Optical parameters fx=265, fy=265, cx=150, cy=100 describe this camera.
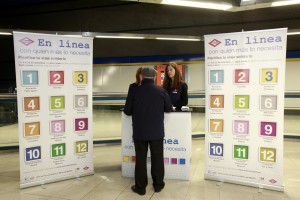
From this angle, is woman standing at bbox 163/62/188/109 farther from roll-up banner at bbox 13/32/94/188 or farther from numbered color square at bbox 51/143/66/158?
numbered color square at bbox 51/143/66/158

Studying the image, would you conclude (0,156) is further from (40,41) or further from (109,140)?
(40,41)

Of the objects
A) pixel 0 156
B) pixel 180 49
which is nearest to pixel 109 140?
pixel 0 156

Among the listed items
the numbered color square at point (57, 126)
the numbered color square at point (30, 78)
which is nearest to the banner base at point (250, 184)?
the numbered color square at point (57, 126)

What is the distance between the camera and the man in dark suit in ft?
10.4

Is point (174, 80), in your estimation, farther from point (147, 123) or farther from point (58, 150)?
point (58, 150)

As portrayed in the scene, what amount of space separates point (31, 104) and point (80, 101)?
646 millimetres

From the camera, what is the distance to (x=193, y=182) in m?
3.61

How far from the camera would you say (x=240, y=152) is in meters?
3.44

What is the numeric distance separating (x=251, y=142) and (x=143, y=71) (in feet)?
5.38

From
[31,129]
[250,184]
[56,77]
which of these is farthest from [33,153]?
[250,184]

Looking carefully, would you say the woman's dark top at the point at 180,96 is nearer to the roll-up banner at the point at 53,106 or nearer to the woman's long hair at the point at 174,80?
the woman's long hair at the point at 174,80

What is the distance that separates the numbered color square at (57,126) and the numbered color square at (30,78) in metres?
0.58

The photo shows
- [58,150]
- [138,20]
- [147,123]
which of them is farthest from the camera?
[138,20]

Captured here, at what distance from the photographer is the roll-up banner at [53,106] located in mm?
3314
